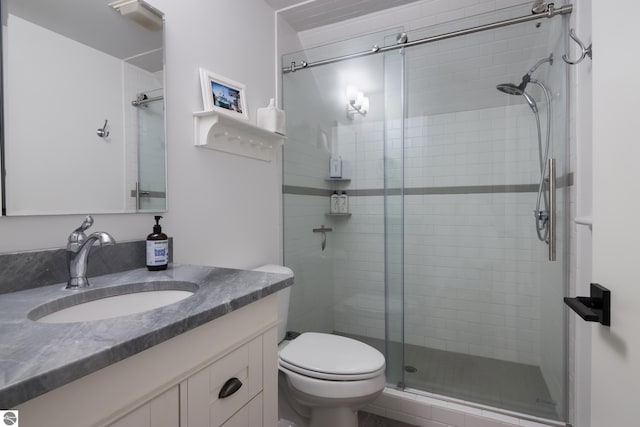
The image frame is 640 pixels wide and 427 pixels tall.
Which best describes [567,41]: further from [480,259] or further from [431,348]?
[431,348]

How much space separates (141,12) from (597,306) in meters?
1.65

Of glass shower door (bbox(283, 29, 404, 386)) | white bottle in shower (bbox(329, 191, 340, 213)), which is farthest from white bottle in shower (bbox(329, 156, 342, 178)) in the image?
white bottle in shower (bbox(329, 191, 340, 213))

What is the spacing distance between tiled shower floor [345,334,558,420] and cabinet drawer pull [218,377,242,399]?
4.66 feet

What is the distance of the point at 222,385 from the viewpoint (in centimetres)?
80

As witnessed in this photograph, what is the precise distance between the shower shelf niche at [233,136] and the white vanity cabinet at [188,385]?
34.1 inches

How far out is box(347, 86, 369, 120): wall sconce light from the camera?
234 cm

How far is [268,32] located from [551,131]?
5.77ft

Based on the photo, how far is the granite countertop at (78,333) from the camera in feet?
1.45

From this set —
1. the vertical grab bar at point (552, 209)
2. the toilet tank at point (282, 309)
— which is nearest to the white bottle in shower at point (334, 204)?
the toilet tank at point (282, 309)

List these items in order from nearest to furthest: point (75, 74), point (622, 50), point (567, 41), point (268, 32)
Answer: point (622, 50) < point (75, 74) < point (567, 41) < point (268, 32)

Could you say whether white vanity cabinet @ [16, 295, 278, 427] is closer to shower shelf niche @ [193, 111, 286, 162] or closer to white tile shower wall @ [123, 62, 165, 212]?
white tile shower wall @ [123, 62, 165, 212]

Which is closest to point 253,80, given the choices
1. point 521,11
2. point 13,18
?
point 13,18

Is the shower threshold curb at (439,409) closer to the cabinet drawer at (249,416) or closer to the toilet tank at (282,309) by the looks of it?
the toilet tank at (282,309)

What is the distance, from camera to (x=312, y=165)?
7.82ft
